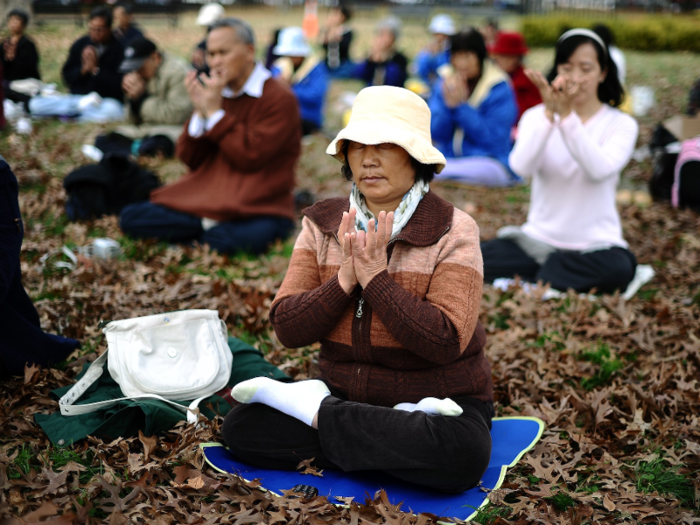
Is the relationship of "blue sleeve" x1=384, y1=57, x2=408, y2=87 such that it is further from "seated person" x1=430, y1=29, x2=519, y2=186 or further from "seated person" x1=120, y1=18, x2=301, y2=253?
"seated person" x1=120, y1=18, x2=301, y2=253

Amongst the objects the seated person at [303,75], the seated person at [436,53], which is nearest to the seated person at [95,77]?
the seated person at [303,75]

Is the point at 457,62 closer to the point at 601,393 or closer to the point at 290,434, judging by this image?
the point at 601,393

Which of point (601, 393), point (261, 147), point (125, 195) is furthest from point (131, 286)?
point (601, 393)

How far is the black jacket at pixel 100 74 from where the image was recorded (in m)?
11.4

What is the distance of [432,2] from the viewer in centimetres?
3153

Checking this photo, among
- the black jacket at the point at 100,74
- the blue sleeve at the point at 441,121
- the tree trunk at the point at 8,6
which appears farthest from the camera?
the tree trunk at the point at 8,6

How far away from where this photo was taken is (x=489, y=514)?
287 centimetres

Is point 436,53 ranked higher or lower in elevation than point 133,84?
higher

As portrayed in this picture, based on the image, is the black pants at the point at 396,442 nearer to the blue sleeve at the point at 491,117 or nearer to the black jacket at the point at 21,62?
the blue sleeve at the point at 491,117

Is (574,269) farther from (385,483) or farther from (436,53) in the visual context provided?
(436,53)

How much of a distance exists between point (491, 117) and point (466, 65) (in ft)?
2.37

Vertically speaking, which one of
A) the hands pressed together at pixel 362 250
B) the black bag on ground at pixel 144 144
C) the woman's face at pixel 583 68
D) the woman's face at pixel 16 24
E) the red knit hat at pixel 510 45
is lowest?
the black bag on ground at pixel 144 144

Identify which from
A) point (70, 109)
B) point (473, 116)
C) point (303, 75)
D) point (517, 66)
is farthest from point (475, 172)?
point (70, 109)

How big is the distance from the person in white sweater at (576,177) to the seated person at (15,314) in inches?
130
